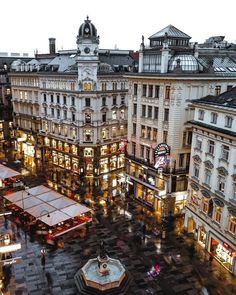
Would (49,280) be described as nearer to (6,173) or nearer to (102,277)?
(102,277)

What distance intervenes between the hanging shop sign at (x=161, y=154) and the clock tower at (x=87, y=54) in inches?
1102

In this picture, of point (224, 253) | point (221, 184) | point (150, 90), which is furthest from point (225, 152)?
point (150, 90)

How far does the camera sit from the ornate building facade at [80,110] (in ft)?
232

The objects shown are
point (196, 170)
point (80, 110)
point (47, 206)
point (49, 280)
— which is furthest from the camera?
point (80, 110)

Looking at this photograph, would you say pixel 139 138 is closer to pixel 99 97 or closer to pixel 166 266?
pixel 99 97

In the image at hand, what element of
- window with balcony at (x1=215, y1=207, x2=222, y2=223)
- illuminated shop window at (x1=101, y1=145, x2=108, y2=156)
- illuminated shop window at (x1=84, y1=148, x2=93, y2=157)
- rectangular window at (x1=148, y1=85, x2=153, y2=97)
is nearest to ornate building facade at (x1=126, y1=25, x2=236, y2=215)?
rectangular window at (x1=148, y1=85, x2=153, y2=97)

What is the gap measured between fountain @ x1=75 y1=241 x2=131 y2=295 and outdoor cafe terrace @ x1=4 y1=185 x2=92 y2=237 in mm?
9643

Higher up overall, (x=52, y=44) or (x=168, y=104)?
(x=52, y=44)

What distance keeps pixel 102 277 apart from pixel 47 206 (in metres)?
16.4

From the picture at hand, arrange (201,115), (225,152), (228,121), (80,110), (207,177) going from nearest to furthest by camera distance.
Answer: (228,121), (225,152), (207,177), (201,115), (80,110)

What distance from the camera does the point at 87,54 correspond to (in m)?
68.8

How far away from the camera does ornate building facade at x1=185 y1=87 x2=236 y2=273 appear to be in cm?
3966

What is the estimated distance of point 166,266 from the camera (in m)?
42.3

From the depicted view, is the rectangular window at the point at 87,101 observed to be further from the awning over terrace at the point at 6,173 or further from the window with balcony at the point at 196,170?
the window with balcony at the point at 196,170
